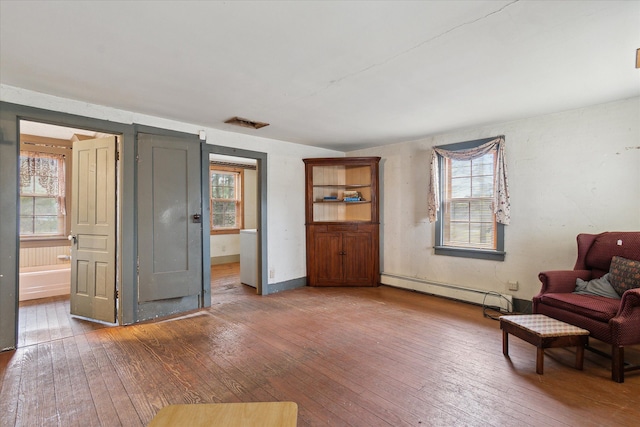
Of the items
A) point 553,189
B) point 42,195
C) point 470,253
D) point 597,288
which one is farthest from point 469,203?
point 42,195

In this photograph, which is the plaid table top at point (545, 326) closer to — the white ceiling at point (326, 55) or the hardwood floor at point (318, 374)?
the hardwood floor at point (318, 374)

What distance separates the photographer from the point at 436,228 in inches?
186

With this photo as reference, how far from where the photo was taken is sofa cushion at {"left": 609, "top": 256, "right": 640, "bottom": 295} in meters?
2.58

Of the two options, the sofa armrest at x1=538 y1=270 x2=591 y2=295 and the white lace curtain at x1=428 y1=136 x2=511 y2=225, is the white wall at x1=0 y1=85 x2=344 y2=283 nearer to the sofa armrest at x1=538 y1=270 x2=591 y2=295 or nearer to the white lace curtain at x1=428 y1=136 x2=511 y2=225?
the white lace curtain at x1=428 y1=136 x2=511 y2=225

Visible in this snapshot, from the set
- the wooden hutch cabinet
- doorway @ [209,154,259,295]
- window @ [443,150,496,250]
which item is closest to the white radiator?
the wooden hutch cabinet

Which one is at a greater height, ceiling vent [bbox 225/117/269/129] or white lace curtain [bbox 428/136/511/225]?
ceiling vent [bbox 225/117/269/129]

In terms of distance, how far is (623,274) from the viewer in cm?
268

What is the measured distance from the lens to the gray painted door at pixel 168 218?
3621mm

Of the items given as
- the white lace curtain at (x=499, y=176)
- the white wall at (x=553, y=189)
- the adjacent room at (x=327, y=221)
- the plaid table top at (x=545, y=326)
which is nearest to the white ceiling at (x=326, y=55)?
the adjacent room at (x=327, y=221)

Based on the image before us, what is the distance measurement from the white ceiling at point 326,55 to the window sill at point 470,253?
5.95ft

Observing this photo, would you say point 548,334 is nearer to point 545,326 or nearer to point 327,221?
point 545,326

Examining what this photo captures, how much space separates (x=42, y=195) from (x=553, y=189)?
7865mm

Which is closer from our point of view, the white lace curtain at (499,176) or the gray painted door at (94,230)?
the gray painted door at (94,230)

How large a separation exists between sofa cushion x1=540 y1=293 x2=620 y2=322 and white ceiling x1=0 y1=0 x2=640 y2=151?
1952 millimetres
